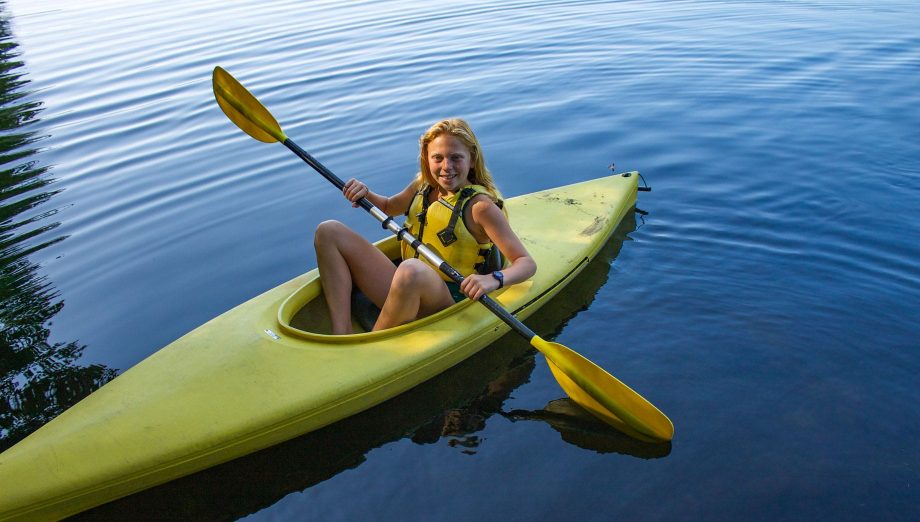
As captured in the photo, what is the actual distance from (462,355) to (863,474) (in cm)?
166

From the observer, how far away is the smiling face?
10.8 feet

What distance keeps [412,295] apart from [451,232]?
34 cm

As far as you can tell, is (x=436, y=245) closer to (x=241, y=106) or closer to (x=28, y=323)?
(x=241, y=106)

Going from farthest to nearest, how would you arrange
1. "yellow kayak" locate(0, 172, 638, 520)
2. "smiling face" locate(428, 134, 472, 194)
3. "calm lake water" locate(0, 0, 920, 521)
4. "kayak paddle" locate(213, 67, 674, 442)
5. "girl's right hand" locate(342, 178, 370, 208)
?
"girl's right hand" locate(342, 178, 370, 208) → "smiling face" locate(428, 134, 472, 194) → "kayak paddle" locate(213, 67, 674, 442) → "calm lake water" locate(0, 0, 920, 521) → "yellow kayak" locate(0, 172, 638, 520)

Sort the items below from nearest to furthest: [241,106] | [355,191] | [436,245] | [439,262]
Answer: [439,262] < [436,245] < [355,191] < [241,106]

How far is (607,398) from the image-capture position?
9.77ft

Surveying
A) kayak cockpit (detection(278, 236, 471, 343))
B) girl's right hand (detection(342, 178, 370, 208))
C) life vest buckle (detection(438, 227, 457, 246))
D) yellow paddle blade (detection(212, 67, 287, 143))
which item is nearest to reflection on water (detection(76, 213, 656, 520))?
kayak cockpit (detection(278, 236, 471, 343))

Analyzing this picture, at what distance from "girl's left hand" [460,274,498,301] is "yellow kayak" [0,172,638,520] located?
287 millimetres

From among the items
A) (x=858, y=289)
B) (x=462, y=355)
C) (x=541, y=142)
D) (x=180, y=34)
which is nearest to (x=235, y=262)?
(x=462, y=355)

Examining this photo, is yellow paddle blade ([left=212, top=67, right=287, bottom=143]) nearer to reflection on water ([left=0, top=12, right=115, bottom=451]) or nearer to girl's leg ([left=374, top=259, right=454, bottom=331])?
girl's leg ([left=374, top=259, right=454, bottom=331])

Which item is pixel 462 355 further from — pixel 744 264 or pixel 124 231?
pixel 124 231

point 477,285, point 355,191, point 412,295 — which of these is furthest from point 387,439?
point 355,191

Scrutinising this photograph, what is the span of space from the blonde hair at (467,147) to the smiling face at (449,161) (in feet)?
0.07

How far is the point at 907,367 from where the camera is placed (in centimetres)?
323
